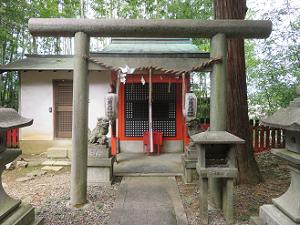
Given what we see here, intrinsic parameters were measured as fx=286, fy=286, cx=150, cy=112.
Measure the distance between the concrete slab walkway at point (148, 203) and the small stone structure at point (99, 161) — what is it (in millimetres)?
475

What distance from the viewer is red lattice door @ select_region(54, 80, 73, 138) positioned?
10234mm

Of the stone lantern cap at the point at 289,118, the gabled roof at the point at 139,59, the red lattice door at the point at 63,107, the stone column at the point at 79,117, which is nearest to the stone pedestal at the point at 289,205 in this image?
the stone lantern cap at the point at 289,118

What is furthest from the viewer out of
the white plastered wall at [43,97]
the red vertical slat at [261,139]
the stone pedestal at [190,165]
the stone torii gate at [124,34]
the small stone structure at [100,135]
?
the red vertical slat at [261,139]

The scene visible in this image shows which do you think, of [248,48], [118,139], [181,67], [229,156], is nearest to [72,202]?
[229,156]

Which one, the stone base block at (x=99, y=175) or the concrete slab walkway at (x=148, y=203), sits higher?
the stone base block at (x=99, y=175)

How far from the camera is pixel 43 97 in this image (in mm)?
10039

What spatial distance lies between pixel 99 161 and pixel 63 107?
4358mm

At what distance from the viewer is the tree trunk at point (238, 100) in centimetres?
615

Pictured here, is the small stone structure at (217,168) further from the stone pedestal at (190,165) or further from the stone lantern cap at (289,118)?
the stone pedestal at (190,165)

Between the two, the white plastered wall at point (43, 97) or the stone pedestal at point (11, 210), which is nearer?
the stone pedestal at point (11, 210)

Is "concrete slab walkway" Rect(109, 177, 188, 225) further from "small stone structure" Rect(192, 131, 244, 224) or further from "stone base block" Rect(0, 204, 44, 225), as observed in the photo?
"stone base block" Rect(0, 204, 44, 225)

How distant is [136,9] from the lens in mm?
16484

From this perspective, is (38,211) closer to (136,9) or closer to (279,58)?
(279,58)

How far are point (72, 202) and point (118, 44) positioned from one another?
316 inches
